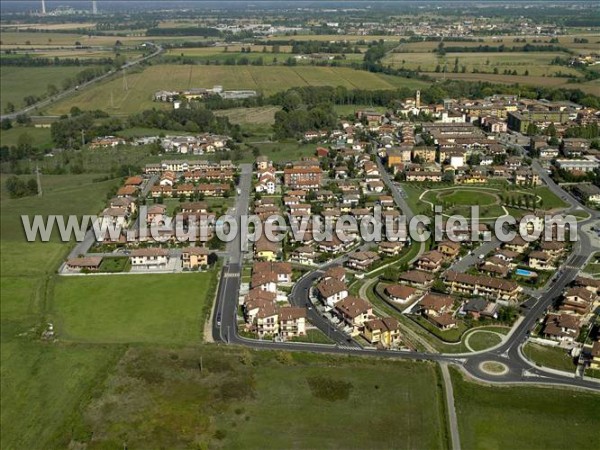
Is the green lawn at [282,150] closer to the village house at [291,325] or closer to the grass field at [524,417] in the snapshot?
the village house at [291,325]

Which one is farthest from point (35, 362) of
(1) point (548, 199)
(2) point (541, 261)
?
(1) point (548, 199)

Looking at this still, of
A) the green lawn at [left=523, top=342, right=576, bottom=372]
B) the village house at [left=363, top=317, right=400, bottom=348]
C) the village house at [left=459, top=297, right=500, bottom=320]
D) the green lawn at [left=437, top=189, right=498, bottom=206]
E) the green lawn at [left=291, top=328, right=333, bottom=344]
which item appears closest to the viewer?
the green lawn at [left=523, top=342, right=576, bottom=372]

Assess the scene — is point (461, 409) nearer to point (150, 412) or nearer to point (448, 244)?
point (150, 412)

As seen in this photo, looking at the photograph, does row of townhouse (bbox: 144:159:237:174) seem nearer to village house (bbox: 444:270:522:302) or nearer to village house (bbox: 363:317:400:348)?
village house (bbox: 444:270:522:302)

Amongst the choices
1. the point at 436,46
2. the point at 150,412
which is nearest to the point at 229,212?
the point at 150,412

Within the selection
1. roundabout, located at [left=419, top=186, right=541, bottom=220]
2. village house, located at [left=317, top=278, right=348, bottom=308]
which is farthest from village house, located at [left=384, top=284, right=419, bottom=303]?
roundabout, located at [left=419, top=186, right=541, bottom=220]

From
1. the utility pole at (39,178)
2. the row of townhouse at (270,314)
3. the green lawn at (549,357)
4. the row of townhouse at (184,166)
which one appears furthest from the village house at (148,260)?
the row of townhouse at (184,166)

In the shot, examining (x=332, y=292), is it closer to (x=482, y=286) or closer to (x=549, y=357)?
(x=482, y=286)
